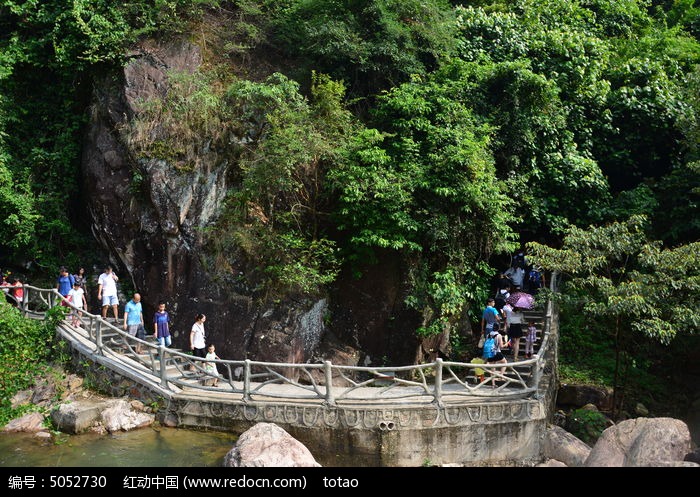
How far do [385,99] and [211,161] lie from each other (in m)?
5.12

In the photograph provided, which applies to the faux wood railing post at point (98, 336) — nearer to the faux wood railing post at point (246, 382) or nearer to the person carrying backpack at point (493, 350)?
the faux wood railing post at point (246, 382)

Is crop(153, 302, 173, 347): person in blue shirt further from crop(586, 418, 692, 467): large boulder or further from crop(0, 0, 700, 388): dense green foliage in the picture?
crop(586, 418, 692, 467): large boulder

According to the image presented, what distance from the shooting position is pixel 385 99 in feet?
58.7

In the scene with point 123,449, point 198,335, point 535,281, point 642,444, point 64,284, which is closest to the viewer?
point 642,444

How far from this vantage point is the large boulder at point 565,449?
41.1 feet

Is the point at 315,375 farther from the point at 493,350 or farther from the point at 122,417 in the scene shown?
the point at 122,417

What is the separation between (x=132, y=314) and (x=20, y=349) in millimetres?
2626

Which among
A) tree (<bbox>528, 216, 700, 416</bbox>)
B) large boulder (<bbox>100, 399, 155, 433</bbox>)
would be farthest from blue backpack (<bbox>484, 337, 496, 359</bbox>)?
large boulder (<bbox>100, 399, 155, 433</bbox>)

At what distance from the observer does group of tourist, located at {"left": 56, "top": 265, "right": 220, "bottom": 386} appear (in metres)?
15.1

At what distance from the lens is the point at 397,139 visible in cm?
1725

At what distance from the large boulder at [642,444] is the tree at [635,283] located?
2.52 metres

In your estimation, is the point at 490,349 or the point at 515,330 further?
the point at 515,330

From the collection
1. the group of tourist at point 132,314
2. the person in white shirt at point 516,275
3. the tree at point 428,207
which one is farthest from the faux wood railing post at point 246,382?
the person in white shirt at point 516,275

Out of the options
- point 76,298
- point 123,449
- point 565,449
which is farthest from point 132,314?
point 565,449
